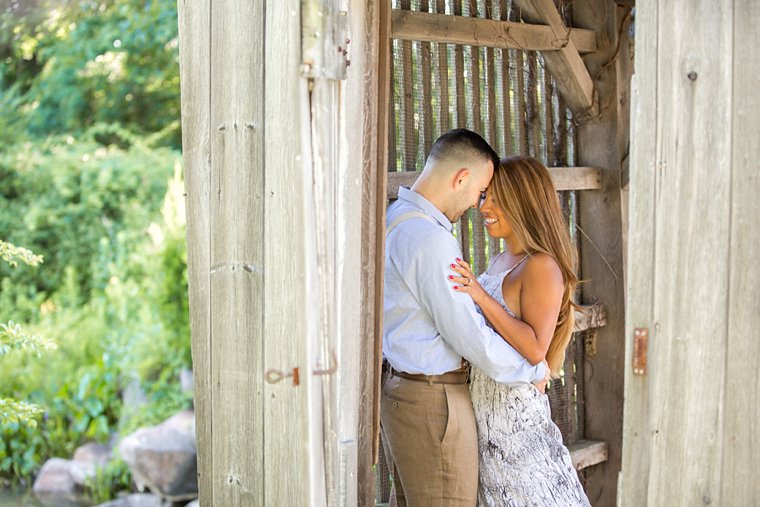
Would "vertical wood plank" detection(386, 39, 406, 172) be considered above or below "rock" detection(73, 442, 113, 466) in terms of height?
above

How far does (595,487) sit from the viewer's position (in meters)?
5.34

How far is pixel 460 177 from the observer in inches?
141

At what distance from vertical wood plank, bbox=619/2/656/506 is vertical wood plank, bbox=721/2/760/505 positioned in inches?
7.4

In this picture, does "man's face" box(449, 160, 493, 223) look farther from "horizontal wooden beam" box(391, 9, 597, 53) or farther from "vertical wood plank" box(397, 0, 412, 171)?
"horizontal wooden beam" box(391, 9, 597, 53)

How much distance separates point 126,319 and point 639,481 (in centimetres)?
783

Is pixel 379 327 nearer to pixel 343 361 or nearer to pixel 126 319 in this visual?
pixel 343 361

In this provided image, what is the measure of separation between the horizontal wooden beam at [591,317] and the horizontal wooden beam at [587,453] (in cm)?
65

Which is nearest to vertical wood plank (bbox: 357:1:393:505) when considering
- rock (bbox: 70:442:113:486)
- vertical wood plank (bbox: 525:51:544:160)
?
vertical wood plank (bbox: 525:51:544:160)

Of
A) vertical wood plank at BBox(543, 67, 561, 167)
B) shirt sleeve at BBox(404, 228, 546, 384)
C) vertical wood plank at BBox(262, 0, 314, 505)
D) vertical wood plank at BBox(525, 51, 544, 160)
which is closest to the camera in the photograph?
vertical wood plank at BBox(262, 0, 314, 505)

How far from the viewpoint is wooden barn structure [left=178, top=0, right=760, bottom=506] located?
227 centimetres

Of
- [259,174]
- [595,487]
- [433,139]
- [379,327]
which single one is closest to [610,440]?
[595,487]

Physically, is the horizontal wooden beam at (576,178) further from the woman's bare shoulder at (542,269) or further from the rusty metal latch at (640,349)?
the rusty metal latch at (640,349)

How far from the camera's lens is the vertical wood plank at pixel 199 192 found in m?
2.92

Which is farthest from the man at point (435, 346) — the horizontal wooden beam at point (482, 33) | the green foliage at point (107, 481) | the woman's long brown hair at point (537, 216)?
the green foliage at point (107, 481)
